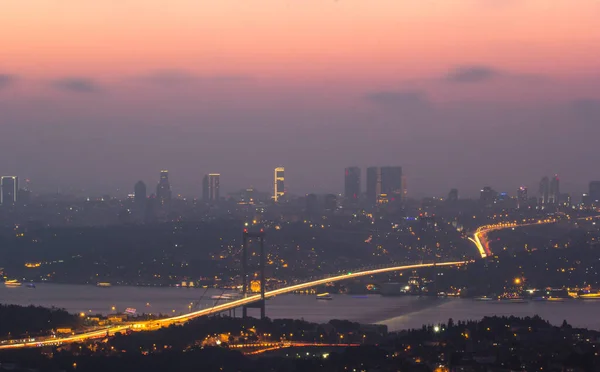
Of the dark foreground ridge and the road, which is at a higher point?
the road

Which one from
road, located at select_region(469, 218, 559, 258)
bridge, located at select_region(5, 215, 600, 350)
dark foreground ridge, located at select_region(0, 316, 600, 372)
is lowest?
dark foreground ridge, located at select_region(0, 316, 600, 372)

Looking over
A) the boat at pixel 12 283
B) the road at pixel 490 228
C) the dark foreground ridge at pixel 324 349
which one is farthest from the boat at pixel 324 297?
the road at pixel 490 228

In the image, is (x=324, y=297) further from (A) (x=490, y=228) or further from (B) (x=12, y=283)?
(A) (x=490, y=228)

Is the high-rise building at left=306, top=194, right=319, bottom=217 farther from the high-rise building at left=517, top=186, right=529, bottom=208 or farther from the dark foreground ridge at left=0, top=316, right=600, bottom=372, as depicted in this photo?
the dark foreground ridge at left=0, top=316, right=600, bottom=372

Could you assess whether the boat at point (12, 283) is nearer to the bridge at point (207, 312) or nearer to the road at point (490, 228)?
the bridge at point (207, 312)

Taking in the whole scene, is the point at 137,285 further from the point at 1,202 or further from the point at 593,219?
the point at 1,202

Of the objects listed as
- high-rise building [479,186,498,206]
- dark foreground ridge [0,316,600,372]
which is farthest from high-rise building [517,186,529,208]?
dark foreground ridge [0,316,600,372]

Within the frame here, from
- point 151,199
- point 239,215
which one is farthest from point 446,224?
point 151,199

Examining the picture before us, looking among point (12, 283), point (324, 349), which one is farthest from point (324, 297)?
point (324, 349)
